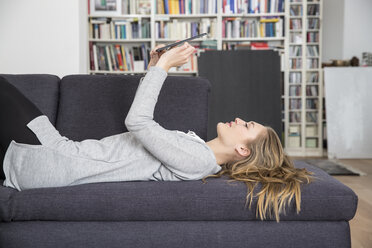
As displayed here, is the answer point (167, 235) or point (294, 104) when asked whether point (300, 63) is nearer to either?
point (294, 104)

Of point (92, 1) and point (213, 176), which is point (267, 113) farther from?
point (213, 176)

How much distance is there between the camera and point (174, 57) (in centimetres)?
162

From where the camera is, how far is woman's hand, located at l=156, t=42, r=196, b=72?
1599mm

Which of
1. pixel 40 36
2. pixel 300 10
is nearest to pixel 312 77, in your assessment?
pixel 300 10

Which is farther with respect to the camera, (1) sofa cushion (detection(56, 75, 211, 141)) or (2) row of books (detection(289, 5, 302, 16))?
(2) row of books (detection(289, 5, 302, 16))

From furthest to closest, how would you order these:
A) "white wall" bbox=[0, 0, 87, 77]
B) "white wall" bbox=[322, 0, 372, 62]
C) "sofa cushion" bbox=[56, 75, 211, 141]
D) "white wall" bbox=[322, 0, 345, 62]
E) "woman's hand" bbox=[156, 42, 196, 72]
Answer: "white wall" bbox=[322, 0, 345, 62]
"white wall" bbox=[322, 0, 372, 62]
"white wall" bbox=[0, 0, 87, 77]
"sofa cushion" bbox=[56, 75, 211, 141]
"woman's hand" bbox=[156, 42, 196, 72]

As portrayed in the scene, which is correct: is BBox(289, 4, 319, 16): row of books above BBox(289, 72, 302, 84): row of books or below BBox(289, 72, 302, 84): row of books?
above

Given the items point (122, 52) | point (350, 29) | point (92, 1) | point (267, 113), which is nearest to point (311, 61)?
point (350, 29)

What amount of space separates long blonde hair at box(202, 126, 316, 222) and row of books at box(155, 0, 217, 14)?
4.12m

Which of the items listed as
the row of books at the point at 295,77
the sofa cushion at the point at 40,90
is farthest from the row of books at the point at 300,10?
the sofa cushion at the point at 40,90

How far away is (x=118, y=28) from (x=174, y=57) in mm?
4108

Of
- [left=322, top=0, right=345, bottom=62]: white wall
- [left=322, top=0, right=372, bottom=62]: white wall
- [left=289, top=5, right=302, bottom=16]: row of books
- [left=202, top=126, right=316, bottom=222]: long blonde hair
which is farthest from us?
[left=322, top=0, right=345, bottom=62]: white wall

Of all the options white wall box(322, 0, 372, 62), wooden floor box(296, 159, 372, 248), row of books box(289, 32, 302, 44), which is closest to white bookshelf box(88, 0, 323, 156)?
row of books box(289, 32, 302, 44)

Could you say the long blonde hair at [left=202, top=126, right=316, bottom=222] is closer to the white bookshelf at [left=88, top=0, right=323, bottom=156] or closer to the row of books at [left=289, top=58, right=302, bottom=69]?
the white bookshelf at [left=88, top=0, right=323, bottom=156]
